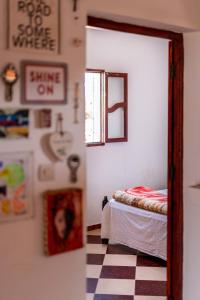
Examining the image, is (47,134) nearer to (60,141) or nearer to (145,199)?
(60,141)

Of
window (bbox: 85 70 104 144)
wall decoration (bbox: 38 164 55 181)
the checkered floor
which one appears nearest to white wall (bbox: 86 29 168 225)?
window (bbox: 85 70 104 144)

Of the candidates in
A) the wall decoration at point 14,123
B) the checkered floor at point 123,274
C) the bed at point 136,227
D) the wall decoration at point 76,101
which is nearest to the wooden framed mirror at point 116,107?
the bed at point 136,227

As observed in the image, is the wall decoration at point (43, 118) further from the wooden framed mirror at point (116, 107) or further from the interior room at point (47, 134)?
the wooden framed mirror at point (116, 107)

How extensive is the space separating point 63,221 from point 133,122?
3724 mm

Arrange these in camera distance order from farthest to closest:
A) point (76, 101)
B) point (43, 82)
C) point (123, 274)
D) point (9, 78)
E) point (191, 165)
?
point (123, 274)
point (191, 165)
point (76, 101)
point (43, 82)
point (9, 78)

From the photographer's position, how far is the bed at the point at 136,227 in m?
4.25

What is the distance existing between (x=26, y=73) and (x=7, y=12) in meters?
0.28

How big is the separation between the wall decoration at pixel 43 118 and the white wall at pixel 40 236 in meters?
0.03

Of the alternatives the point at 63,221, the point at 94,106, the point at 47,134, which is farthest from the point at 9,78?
the point at 94,106

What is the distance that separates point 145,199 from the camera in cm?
453

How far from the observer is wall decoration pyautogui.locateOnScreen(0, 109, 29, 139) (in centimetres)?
204

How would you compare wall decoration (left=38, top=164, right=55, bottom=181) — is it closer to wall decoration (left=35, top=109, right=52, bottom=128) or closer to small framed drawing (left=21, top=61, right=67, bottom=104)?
wall decoration (left=35, top=109, right=52, bottom=128)

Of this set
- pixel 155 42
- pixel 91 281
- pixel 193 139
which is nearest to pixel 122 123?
pixel 155 42

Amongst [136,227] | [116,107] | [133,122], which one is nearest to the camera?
[136,227]
